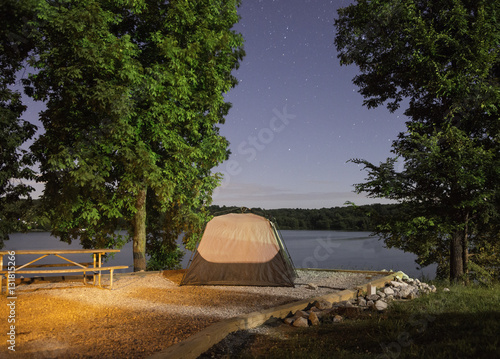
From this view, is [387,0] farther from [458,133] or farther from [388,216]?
[388,216]

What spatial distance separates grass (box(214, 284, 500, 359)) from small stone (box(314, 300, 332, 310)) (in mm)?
620

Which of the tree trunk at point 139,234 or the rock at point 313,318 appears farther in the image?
the tree trunk at point 139,234

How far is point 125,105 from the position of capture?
9.88 m

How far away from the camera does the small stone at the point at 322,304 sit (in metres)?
6.98

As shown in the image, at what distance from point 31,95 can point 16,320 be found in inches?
335

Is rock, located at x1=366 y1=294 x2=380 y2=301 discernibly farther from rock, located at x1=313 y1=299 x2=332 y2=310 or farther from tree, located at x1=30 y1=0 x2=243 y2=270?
tree, located at x1=30 y1=0 x2=243 y2=270

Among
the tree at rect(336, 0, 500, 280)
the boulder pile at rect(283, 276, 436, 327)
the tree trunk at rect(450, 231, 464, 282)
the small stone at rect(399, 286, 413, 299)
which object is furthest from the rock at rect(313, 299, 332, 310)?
the tree trunk at rect(450, 231, 464, 282)

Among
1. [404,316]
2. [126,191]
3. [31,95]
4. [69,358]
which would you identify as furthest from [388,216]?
[31,95]

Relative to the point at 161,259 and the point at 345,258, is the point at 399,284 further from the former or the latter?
the point at 345,258

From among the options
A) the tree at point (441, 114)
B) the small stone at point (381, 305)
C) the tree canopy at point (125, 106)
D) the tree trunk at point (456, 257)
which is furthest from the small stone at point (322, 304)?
the tree trunk at point (456, 257)

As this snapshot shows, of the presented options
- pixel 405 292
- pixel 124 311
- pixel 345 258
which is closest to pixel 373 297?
pixel 405 292

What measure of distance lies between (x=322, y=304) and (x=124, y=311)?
3.72 m

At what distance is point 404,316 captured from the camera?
6230mm

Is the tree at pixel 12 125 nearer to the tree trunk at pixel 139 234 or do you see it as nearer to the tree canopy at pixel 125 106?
the tree canopy at pixel 125 106
